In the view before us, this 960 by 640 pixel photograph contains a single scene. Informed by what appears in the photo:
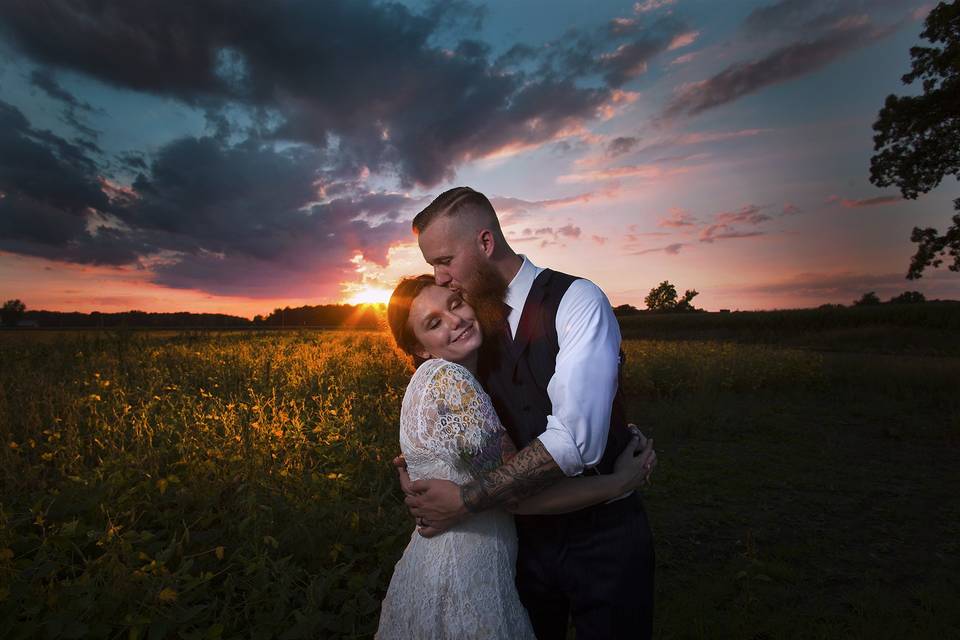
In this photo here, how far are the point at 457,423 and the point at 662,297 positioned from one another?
95012 mm

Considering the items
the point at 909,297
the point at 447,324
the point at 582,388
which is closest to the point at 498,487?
the point at 582,388

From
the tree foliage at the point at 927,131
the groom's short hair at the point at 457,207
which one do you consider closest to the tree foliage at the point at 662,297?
the tree foliage at the point at 927,131

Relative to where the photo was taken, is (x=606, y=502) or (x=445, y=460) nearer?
(x=445, y=460)

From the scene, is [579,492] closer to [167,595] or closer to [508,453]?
[508,453]

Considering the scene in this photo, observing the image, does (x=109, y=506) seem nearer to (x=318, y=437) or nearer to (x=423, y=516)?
(x=318, y=437)

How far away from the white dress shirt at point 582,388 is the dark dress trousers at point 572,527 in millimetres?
139

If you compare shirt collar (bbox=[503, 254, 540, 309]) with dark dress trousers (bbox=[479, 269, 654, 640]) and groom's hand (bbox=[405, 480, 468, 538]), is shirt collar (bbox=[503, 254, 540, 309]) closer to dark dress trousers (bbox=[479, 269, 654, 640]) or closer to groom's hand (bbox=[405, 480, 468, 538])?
dark dress trousers (bbox=[479, 269, 654, 640])

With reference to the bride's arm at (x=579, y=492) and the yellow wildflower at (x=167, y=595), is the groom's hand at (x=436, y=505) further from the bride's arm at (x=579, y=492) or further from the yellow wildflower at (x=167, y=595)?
the yellow wildflower at (x=167, y=595)

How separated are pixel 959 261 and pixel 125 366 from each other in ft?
98.0

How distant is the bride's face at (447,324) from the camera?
2160mm

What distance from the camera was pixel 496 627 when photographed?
181 cm

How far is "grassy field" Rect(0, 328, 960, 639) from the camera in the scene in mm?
3404

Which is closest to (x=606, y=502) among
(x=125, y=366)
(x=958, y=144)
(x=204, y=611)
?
(x=204, y=611)

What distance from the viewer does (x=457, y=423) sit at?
184cm
